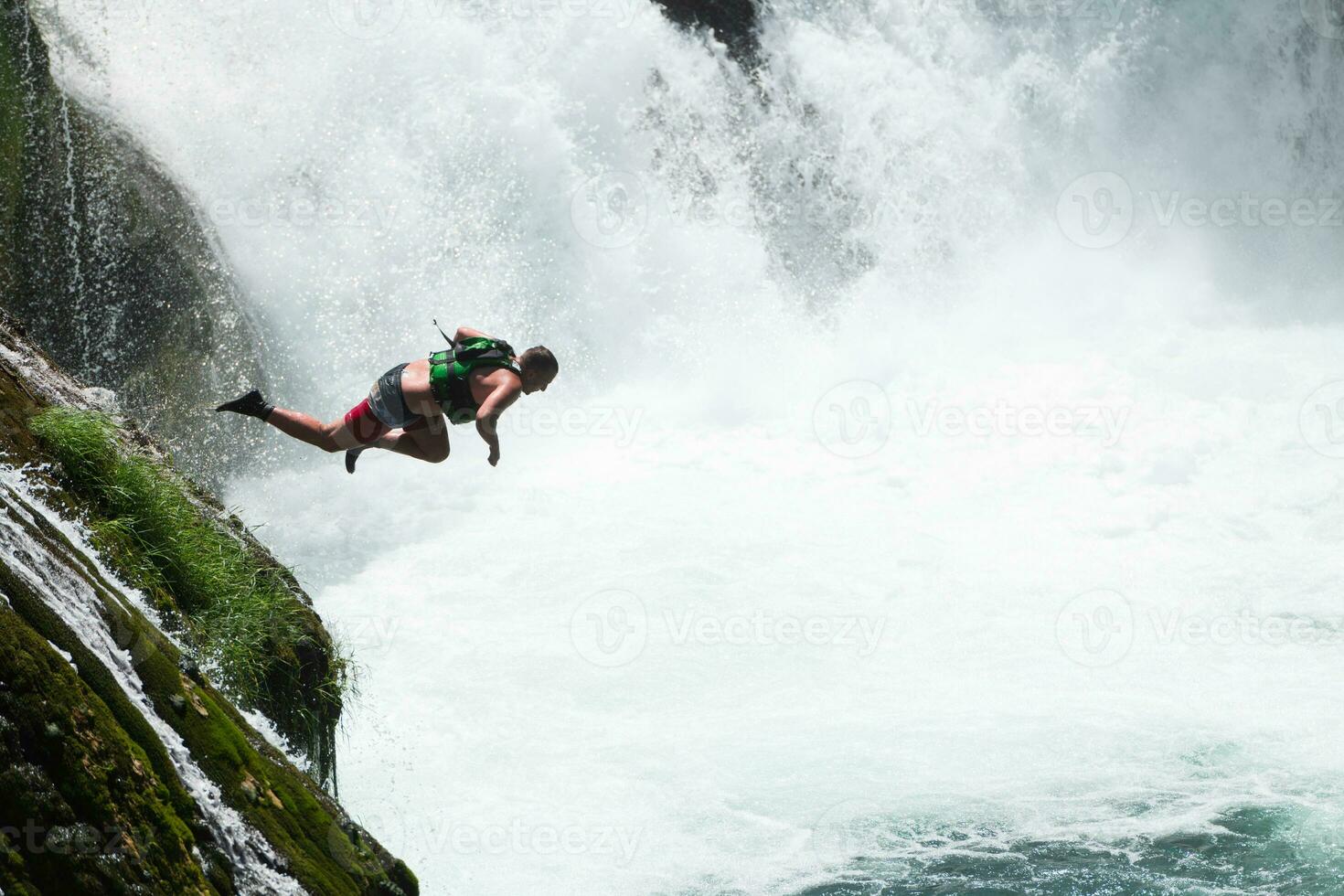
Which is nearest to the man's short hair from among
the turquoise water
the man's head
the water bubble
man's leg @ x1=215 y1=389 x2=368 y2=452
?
the man's head

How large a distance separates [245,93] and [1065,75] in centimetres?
1011

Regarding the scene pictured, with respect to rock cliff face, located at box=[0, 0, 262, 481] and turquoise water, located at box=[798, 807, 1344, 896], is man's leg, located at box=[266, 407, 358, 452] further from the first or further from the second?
rock cliff face, located at box=[0, 0, 262, 481]

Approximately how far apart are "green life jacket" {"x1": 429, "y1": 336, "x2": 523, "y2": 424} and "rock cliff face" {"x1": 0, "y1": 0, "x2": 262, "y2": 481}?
17.4 feet

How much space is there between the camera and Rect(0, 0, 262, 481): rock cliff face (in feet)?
31.2

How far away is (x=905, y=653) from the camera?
9500 mm

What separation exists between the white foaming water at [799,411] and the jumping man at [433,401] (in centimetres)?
239

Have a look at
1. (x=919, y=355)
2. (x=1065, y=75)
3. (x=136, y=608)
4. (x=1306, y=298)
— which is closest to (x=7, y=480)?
(x=136, y=608)

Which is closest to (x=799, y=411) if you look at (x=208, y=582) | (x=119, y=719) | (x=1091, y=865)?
(x=1091, y=865)

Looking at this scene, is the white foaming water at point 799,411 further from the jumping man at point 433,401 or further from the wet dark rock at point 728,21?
the jumping man at point 433,401

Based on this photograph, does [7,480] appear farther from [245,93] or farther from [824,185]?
[824,185]

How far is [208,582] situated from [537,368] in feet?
5.19

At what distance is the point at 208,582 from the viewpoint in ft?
17.0

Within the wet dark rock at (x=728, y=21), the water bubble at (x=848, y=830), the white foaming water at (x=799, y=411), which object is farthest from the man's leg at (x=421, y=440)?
the wet dark rock at (x=728, y=21)

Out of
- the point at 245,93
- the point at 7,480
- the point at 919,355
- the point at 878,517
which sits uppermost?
the point at 245,93
